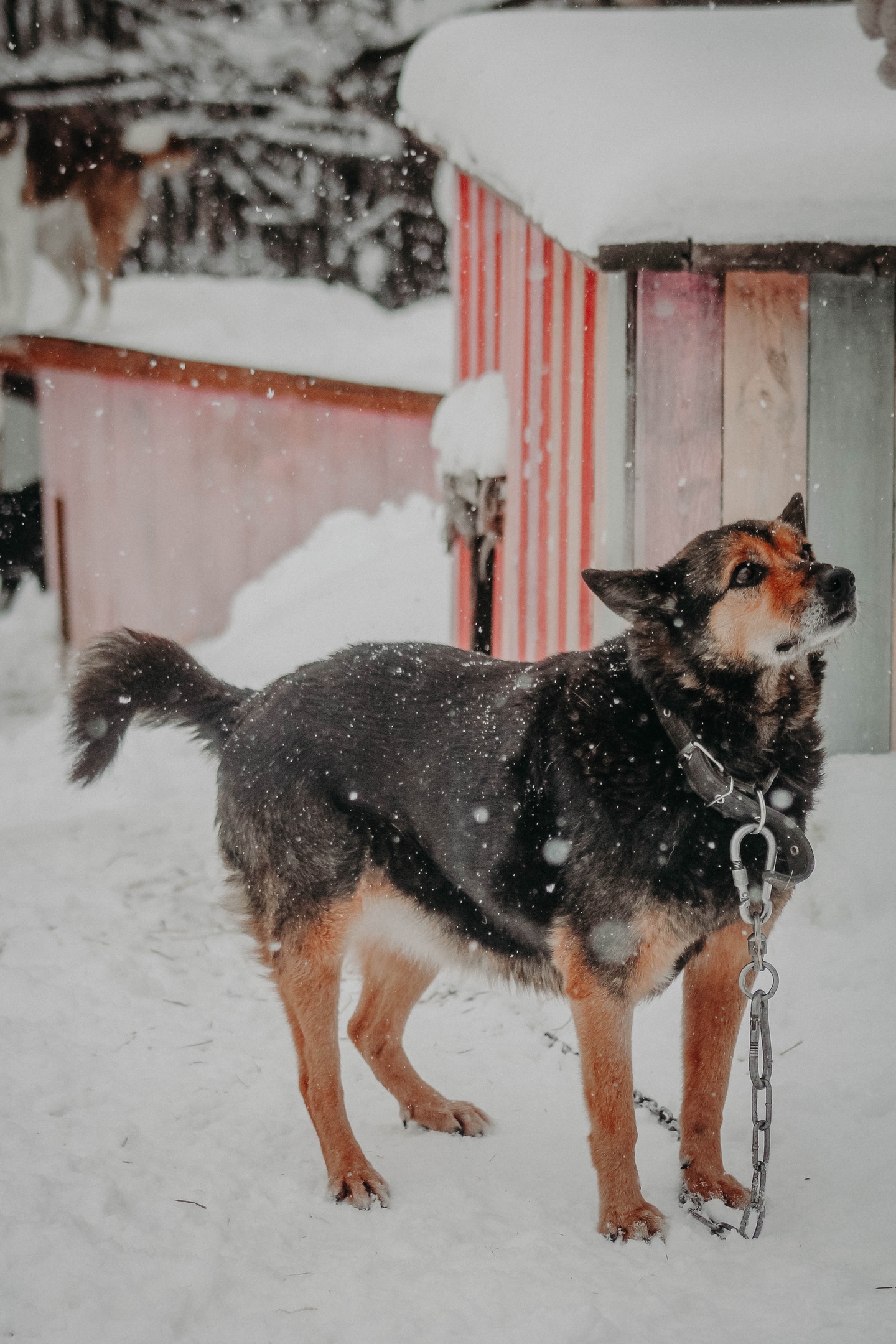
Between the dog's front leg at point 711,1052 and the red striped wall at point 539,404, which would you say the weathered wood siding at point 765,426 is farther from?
the dog's front leg at point 711,1052

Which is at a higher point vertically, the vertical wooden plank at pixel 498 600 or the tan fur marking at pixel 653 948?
the vertical wooden plank at pixel 498 600

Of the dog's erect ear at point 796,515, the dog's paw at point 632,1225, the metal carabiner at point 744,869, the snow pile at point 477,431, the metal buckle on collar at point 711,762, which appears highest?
the snow pile at point 477,431

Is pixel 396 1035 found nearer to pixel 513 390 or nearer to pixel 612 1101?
pixel 612 1101

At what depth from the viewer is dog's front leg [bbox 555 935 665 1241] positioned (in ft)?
8.61

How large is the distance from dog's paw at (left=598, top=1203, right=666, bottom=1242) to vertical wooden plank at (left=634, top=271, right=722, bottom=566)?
2175mm

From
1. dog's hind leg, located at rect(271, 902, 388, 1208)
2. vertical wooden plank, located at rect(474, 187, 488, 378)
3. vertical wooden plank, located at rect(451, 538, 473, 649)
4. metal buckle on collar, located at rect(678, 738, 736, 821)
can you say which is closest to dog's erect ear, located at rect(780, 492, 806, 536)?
metal buckle on collar, located at rect(678, 738, 736, 821)

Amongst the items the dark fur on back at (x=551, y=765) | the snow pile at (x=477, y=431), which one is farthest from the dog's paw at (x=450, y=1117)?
the snow pile at (x=477, y=431)

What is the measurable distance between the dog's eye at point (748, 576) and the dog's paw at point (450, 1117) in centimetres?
167

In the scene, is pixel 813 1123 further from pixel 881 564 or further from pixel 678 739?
pixel 881 564

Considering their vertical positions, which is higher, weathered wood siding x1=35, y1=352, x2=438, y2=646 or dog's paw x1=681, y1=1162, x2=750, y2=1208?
weathered wood siding x1=35, y1=352, x2=438, y2=646

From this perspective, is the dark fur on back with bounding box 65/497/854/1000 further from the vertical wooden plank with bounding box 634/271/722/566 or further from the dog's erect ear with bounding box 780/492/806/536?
the vertical wooden plank with bounding box 634/271/722/566

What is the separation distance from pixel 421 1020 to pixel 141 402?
6842 millimetres

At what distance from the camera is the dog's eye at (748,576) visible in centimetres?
274

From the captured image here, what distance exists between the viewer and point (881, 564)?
4.08 m
